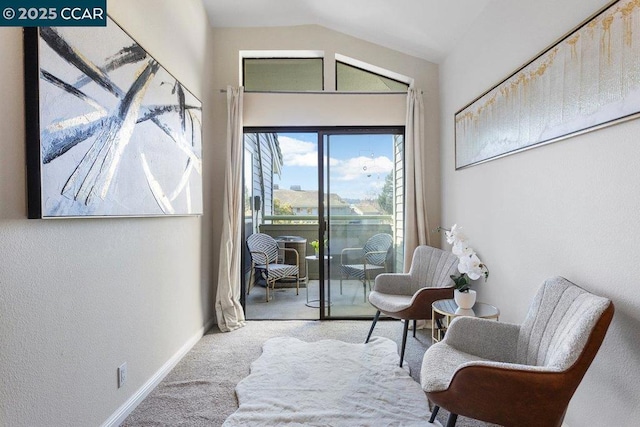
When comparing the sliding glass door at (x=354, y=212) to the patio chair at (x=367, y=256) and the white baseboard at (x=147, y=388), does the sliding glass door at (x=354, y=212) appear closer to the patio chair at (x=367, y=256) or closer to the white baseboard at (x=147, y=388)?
the patio chair at (x=367, y=256)

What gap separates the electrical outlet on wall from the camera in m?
1.87

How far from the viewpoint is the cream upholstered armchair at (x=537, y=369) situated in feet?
4.10

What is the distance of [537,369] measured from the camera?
4.20 ft

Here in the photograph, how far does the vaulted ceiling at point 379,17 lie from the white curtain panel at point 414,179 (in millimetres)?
479

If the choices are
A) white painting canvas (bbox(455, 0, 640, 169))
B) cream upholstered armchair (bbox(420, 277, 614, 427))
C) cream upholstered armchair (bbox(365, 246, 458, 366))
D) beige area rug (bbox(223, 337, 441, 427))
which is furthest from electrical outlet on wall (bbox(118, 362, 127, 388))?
white painting canvas (bbox(455, 0, 640, 169))

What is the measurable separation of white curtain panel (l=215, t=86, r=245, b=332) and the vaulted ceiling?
74 centimetres

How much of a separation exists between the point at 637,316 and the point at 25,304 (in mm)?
2362

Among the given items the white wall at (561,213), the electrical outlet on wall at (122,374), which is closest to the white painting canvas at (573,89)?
the white wall at (561,213)

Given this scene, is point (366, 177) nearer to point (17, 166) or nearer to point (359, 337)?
point (359, 337)

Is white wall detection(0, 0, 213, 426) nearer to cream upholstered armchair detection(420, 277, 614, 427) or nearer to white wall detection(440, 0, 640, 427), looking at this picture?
cream upholstered armchair detection(420, 277, 614, 427)

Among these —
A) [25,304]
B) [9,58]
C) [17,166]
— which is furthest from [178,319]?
[9,58]

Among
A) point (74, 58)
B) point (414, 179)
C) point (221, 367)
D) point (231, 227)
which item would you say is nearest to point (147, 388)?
point (221, 367)

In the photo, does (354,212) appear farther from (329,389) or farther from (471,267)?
(329,389)

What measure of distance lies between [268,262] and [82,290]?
9.36 ft
